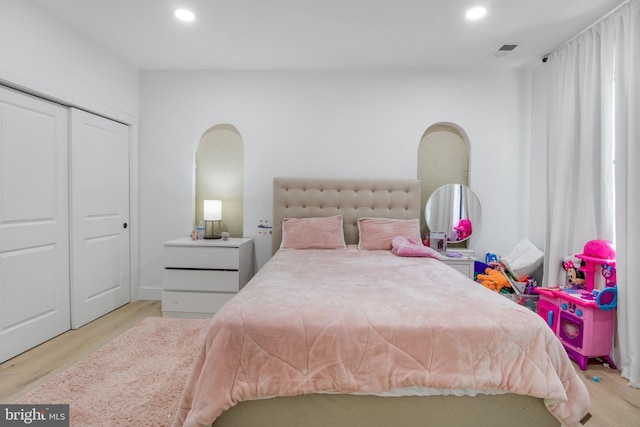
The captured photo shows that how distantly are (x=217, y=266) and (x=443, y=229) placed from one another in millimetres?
2382

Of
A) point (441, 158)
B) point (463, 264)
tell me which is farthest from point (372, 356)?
point (441, 158)

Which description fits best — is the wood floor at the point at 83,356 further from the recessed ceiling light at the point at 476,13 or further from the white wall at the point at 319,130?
the recessed ceiling light at the point at 476,13

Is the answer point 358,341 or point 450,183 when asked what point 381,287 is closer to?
point 358,341

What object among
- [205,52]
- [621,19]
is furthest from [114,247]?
[621,19]

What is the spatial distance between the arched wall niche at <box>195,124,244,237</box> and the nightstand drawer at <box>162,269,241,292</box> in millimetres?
653

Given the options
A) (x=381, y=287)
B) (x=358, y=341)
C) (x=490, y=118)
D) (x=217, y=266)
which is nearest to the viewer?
(x=358, y=341)

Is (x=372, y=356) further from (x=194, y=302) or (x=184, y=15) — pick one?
(x=184, y=15)

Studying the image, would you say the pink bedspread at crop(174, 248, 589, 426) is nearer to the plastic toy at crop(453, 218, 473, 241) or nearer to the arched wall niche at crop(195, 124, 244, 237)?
the plastic toy at crop(453, 218, 473, 241)

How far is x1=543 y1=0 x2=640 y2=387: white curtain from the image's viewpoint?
2176 mm

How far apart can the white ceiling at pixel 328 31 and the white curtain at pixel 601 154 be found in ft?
0.72

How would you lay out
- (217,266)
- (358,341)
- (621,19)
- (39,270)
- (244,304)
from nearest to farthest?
(358,341), (244,304), (621,19), (39,270), (217,266)

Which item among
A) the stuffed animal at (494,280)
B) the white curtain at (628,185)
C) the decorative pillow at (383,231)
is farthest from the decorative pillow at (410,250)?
the white curtain at (628,185)

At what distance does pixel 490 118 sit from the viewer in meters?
3.55

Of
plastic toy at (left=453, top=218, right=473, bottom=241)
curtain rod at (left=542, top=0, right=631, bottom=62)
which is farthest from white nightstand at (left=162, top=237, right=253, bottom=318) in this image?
curtain rod at (left=542, top=0, right=631, bottom=62)
